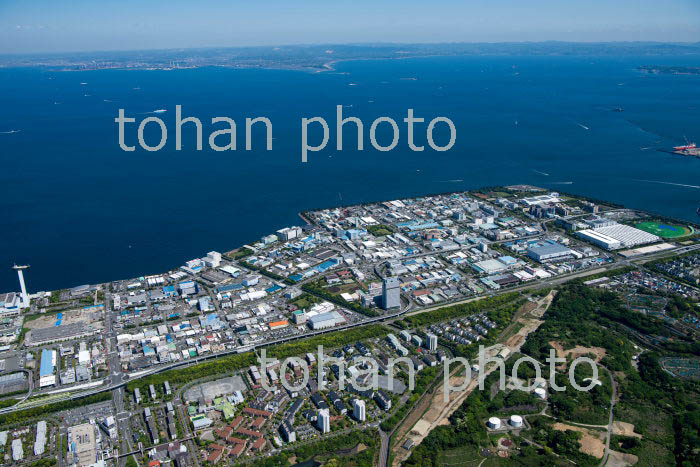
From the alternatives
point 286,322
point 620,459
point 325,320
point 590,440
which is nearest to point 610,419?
point 590,440

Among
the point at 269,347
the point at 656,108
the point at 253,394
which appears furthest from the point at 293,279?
the point at 656,108

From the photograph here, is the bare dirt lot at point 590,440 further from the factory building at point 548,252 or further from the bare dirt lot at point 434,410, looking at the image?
the factory building at point 548,252

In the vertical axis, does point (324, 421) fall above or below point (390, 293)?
below

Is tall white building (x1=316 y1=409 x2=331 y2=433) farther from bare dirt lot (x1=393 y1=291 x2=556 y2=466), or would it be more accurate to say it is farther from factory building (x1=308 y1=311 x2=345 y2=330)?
factory building (x1=308 y1=311 x2=345 y2=330)

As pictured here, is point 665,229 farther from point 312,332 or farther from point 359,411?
point 359,411

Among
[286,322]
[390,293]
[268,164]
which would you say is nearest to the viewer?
[286,322]

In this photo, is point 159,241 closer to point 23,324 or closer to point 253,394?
point 23,324

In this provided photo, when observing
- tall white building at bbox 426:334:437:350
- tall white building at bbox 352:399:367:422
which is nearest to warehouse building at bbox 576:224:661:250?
tall white building at bbox 426:334:437:350
